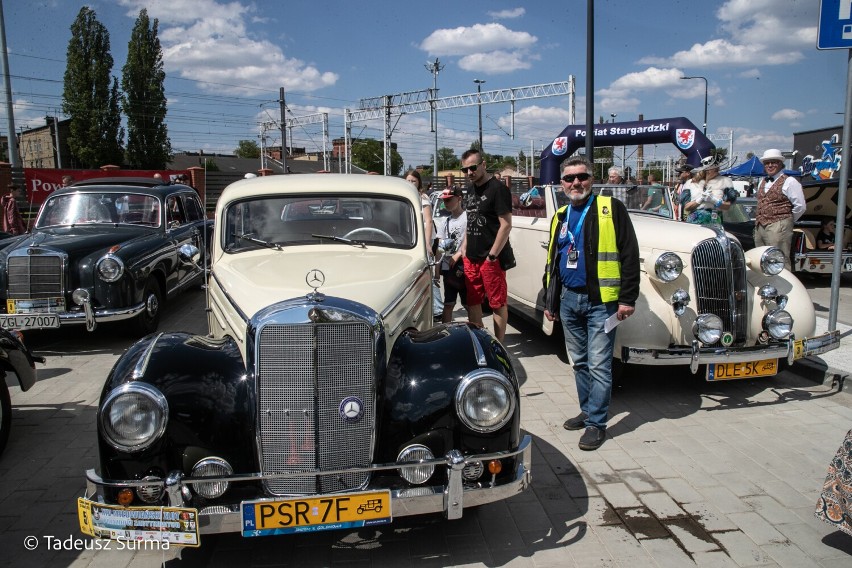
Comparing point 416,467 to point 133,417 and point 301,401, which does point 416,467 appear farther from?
point 133,417

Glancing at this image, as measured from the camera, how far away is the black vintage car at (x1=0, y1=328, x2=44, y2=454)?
4.11 metres

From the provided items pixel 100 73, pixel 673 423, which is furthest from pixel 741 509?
pixel 100 73

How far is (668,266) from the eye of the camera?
489cm

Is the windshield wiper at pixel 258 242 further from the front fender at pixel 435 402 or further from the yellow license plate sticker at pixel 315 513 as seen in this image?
the yellow license plate sticker at pixel 315 513

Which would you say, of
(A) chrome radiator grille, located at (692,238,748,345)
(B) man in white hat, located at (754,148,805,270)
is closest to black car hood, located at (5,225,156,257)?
(A) chrome radiator grille, located at (692,238,748,345)

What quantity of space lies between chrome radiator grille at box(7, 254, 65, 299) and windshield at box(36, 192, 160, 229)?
1.48 meters

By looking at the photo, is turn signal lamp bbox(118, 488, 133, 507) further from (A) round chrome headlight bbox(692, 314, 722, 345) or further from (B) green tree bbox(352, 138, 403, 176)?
(B) green tree bbox(352, 138, 403, 176)

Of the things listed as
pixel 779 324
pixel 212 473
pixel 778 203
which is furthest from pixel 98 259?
pixel 778 203

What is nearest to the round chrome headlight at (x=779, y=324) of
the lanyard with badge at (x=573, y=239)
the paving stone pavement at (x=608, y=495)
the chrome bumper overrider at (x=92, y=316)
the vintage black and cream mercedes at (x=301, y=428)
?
the paving stone pavement at (x=608, y=495)

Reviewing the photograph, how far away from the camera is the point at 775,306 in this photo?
16.7 feet

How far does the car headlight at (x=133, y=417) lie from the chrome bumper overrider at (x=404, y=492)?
Result: 17 centimetres

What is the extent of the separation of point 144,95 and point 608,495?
4791 cm

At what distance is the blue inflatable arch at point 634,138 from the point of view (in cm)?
1298

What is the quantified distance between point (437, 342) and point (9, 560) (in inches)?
91.6
